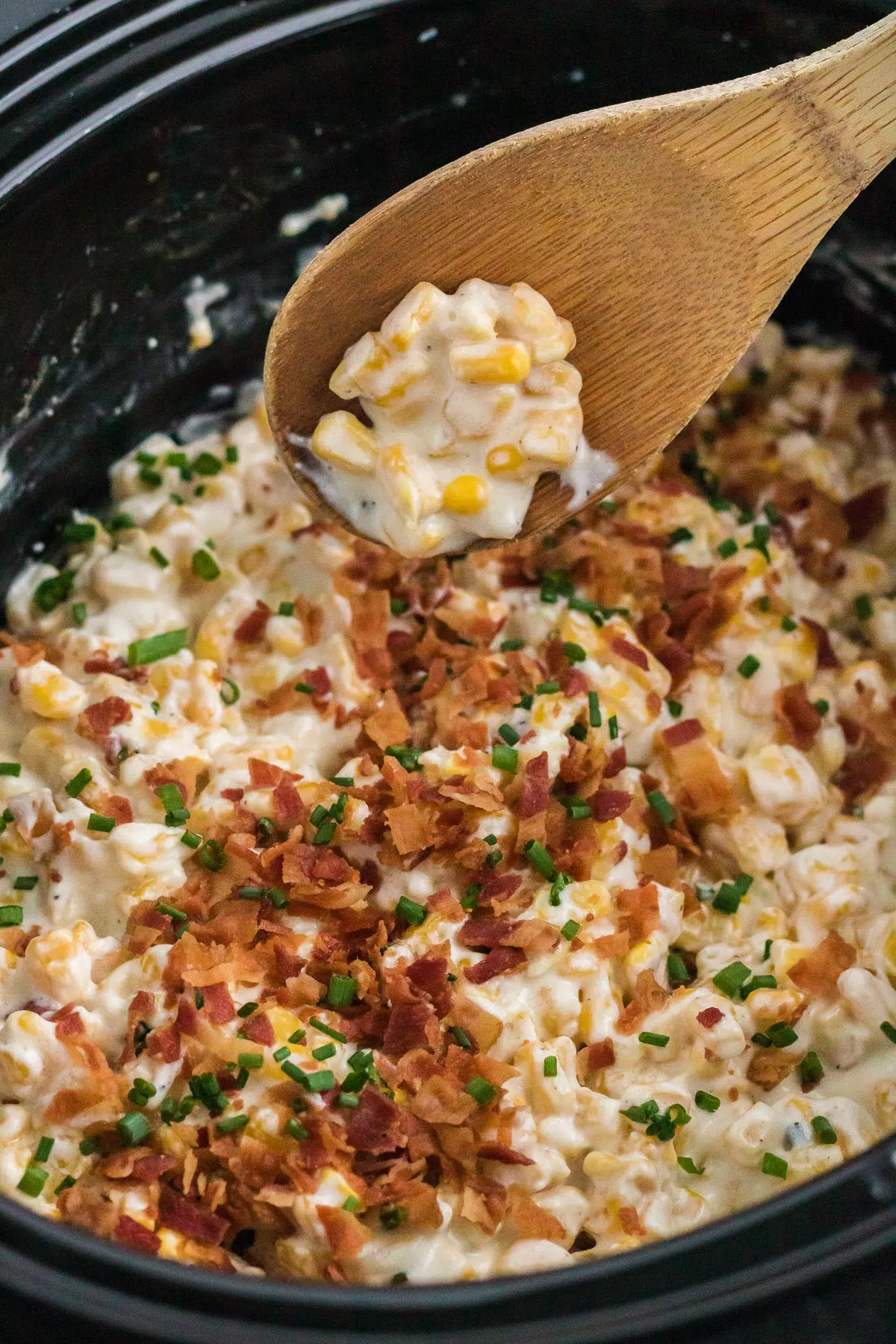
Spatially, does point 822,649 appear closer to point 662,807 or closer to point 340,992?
point 662,807

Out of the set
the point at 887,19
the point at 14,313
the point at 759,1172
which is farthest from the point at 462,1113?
the point at 887,19

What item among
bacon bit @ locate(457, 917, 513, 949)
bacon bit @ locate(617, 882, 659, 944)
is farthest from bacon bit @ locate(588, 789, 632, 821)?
bacon bit @ locate(457, 917, 513, 949)

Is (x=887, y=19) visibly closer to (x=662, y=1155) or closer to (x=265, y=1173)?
(x=662, y=1155)

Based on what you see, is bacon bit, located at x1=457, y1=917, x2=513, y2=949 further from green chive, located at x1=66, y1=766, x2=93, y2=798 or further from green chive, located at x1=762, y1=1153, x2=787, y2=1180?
green chive, located at x1=66, y1=766, x2=93, y2=798

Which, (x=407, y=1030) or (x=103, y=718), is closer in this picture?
(x=407, y=1030)

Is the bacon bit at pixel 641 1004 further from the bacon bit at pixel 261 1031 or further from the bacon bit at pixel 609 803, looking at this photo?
the bacon bit at pixel 261 1031

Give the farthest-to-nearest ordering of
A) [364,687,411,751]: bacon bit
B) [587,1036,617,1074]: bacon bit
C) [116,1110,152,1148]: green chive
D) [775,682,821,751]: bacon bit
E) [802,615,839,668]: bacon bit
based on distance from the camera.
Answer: [802,615,839,668]: bacon bit
[775,682,821,751]: bacon bit
[364,687,411,751]: bacon bit
[587,1036,617,1074]: bacon bit
[116,1110,152,1148]: green chive

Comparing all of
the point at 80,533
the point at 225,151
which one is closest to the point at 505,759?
the point at 80,533
